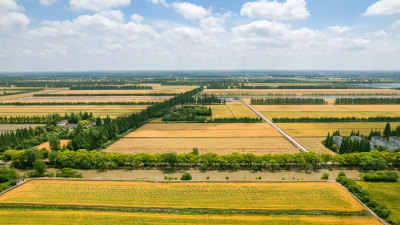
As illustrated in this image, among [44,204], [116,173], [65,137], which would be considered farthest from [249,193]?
[65,137]

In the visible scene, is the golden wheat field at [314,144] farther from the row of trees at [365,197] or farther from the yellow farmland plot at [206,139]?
the row of trees at [365,197]

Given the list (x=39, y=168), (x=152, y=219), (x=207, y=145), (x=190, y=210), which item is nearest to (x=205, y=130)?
(x=207, y=145)

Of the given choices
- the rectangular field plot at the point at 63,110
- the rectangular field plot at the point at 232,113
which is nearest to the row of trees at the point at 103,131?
the rectangular field plot at the point at 63,110

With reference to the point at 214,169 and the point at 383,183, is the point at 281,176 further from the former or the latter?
the point at 383,183

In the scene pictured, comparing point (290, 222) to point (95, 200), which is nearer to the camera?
point (290, 222)

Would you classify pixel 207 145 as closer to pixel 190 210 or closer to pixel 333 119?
pixel 190 210

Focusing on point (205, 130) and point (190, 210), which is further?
point (205, 130)
